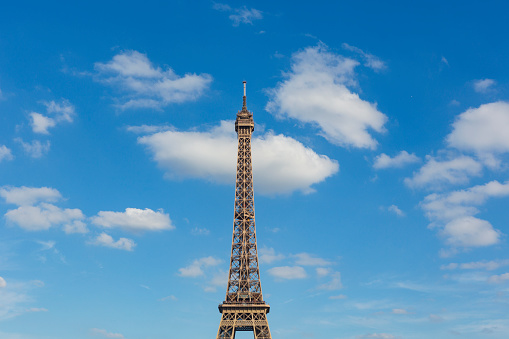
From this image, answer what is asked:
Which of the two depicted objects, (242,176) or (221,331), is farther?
(242,176)

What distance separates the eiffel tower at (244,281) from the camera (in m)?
115

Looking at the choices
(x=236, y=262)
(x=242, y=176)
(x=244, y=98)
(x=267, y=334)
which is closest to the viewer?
(x=267, y=334)

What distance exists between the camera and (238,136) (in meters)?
138

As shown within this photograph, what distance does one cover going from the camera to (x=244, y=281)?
119562mm

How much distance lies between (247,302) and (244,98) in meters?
58.2

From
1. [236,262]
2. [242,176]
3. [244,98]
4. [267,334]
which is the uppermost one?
[244,98]

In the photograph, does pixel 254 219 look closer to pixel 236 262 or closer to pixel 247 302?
pixel 236 262

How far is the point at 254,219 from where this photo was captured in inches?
4980

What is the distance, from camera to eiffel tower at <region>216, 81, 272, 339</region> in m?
115

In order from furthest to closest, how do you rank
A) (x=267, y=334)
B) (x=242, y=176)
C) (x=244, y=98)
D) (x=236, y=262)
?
(x=244, y=98) → (x=242, y=176) → (x=236, y=262) → (x=267, y=334)

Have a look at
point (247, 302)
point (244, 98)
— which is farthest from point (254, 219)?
point (244, 98)

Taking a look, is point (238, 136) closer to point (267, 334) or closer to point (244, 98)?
point (244, 98)

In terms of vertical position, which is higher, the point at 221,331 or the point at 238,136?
the point at 238,136

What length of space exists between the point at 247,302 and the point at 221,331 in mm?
8871
